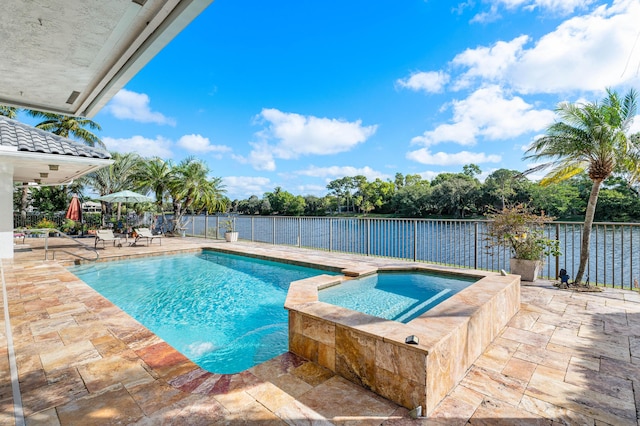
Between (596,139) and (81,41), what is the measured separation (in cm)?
697

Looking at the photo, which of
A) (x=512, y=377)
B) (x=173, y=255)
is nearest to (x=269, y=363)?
(x=512, y=377)

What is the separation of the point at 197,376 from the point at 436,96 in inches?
1065

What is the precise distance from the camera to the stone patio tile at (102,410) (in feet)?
5.82

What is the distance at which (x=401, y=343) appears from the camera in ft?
6.64

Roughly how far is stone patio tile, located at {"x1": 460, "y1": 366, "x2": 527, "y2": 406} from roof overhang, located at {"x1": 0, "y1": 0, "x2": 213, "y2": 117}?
121 inches

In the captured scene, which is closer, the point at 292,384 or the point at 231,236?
the point at 292,384

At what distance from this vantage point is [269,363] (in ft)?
8.43

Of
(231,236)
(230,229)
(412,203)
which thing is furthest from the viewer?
(412,203)

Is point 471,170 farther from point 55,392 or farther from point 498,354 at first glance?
point 55,392

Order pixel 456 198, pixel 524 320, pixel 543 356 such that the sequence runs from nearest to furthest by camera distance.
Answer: pixel 543 356, pixel 524 320, pixel 456 198

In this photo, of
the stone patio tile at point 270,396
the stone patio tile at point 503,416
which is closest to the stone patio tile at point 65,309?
the stone patio tile at point 270,396

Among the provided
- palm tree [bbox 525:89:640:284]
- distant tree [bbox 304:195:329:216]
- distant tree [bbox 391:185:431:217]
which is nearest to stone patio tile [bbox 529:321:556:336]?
palm tree [bbox 525:89:640:284]

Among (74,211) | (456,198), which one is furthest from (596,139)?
(456,198)

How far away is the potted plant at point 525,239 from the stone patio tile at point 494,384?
3.73 metres
